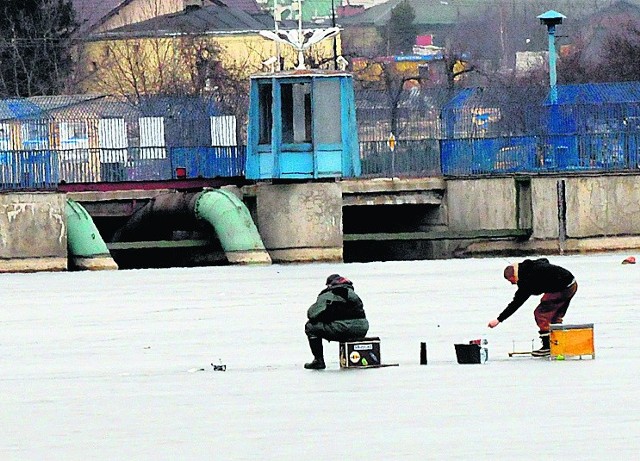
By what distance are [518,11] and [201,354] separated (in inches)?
4283

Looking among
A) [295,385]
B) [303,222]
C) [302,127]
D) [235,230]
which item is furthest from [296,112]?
[295,385]

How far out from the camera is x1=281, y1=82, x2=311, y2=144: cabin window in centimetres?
4900

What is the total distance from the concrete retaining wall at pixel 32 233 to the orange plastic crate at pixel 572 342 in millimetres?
25687

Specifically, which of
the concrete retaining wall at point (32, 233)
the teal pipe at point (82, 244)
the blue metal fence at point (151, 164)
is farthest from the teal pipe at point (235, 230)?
the concrete retaining wall at point (32, 233)

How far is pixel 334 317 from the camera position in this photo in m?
21.3

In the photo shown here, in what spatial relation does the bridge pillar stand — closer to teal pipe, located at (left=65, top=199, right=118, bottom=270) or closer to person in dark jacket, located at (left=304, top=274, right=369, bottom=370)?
teal pipe, located at (left=65, top=199, right=118, bottom=270)

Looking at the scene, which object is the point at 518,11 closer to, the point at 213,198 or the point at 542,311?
the point at 213,198

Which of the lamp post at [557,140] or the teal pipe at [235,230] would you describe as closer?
the teal pipe at [235,230]

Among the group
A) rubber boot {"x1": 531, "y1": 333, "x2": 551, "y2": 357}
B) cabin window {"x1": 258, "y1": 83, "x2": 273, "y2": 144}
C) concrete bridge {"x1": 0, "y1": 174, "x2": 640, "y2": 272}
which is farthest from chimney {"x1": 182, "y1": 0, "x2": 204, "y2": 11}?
rubber boot {"x1": 531, "y1": 333, "x2": 551, "y2": 357}

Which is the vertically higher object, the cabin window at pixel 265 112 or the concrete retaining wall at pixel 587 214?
the cabin window at pixel 265 112

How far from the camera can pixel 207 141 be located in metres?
52.2

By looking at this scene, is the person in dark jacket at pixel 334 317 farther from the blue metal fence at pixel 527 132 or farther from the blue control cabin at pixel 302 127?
the blue metal fence at pixel 527 132

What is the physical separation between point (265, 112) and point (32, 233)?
22.6 feet

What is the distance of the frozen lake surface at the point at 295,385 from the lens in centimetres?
1570
